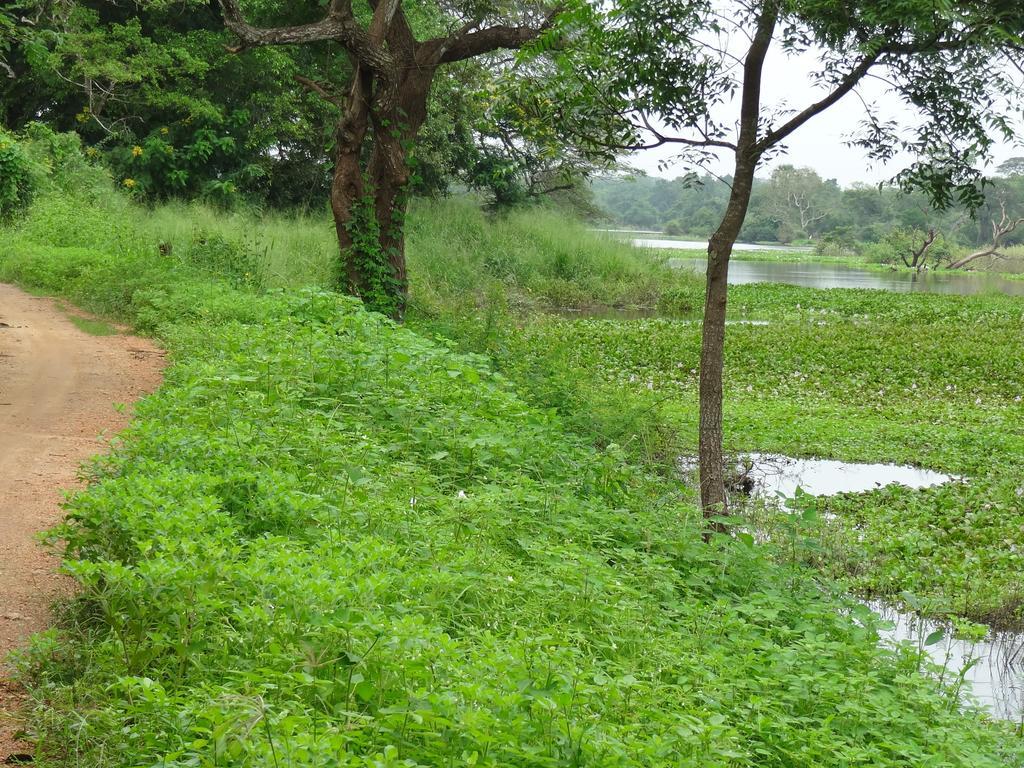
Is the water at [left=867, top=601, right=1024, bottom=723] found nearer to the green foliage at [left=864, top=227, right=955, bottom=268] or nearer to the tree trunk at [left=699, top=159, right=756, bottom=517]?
the tree trunk at [left=699, top=159, right=756, bottom=517]

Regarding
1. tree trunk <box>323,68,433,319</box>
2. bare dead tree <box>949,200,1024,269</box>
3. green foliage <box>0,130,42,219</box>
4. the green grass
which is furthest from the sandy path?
bare dead tree <box>949,200,1024,269</box>

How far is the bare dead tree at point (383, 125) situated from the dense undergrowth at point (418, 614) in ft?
17.3

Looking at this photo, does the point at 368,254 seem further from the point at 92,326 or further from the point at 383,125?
the point at 92,326

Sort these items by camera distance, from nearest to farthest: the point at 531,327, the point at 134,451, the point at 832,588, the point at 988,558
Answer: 1. the point at 134,451
2. the point at 832,588
3. the point at 988,558
4. the point at 531,327

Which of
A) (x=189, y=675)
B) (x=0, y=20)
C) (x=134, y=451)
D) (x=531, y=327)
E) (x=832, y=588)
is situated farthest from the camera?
(x=531, y=327)

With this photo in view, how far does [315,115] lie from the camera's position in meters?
25.8

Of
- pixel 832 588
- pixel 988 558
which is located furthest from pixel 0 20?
pixel 988 558

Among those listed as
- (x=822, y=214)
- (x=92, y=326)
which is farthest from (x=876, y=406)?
(x=822, y=214)

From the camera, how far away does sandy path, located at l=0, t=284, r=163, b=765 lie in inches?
175

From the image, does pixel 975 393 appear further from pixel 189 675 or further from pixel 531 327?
pixel 189 675

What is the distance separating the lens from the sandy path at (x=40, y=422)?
14.6ft

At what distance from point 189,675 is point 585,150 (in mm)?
5940

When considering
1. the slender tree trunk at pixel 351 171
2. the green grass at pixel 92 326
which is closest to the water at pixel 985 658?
the slender tree trunk at pixel 351 171

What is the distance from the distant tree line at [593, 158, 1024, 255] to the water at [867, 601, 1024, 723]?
171ft
